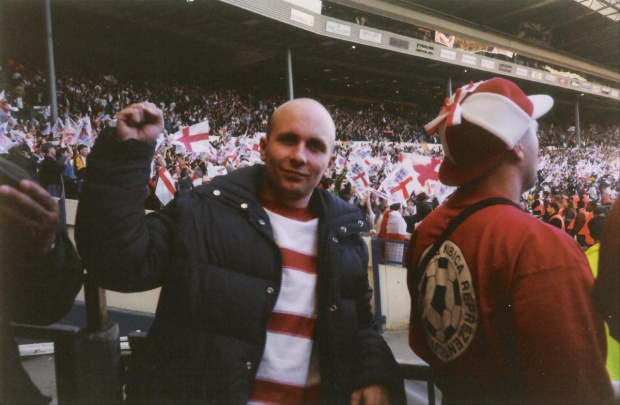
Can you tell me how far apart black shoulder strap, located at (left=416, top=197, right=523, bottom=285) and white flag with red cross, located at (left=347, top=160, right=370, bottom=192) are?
311 inches

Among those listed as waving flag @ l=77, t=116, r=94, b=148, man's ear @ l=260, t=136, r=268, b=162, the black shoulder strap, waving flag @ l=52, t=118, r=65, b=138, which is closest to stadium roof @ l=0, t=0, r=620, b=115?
waving flag @ l=52, t=118, r=65, b=138

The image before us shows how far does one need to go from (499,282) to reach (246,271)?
69cm

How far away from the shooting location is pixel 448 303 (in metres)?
1.30

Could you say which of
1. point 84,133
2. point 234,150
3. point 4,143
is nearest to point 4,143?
point 4,143

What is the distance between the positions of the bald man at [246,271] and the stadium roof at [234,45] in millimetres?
15721

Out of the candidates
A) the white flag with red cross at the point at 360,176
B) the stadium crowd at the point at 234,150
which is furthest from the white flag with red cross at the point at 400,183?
the white flag with red cross at the point at 360,176

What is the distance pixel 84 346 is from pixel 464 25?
27.2 metres

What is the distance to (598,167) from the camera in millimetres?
26453

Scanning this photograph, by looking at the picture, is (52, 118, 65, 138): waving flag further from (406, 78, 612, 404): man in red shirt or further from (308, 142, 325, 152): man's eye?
(406, 78, 612, 404): man in red shirt

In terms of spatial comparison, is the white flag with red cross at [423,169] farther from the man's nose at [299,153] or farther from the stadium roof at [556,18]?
the stadium roof at [556,18]

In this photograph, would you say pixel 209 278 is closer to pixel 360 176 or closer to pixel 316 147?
pixel 316 147

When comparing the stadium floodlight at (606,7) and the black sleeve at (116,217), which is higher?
the stadium floodlight at (606,7)

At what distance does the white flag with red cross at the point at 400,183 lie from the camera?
7.76 metres

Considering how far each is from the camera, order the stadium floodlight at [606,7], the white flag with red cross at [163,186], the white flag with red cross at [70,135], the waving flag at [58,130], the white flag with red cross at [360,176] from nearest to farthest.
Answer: the white flag with red cross at [163,186]
the white flag with red cross at [70,135]
the waving flag at [58,130]
the white flag with red cross at [360,176]
the stadium floodlight at [606,7]
